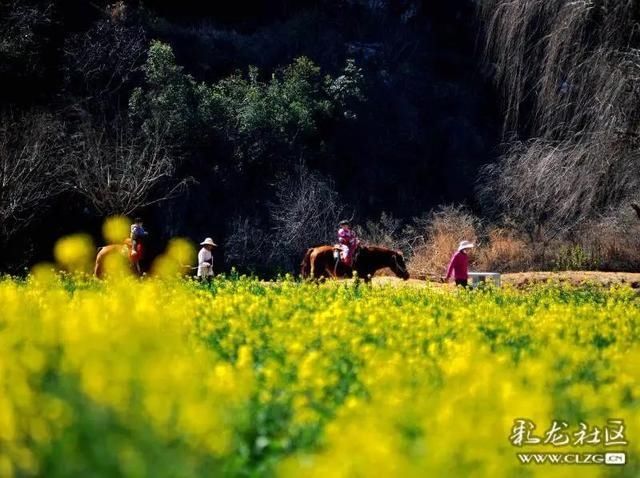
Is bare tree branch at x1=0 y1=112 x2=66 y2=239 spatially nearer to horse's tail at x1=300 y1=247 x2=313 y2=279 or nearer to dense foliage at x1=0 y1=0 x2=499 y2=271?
dense foliage at x1=0 y1=0 x2=499 y2=271

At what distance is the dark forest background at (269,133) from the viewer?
94.5 feet

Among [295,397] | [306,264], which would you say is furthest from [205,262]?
[295,397]

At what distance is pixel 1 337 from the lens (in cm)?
655

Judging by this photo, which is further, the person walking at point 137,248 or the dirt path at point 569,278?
the dirt path at point 569,278

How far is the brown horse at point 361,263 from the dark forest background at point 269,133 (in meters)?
2.94

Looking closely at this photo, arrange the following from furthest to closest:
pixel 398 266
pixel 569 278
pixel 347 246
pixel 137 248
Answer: pixel 569 278, pixel 398 266, pixel 347 246, pixel 137 248

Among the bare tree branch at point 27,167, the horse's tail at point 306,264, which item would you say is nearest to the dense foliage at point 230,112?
the bare tree branch at point 27,167

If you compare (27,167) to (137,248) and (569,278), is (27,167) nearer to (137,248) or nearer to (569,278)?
(137,248)

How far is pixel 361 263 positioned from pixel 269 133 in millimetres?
13195

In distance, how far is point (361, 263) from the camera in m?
21.3

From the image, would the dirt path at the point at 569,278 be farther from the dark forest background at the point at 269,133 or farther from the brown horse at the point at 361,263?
the dark forest background at the point at 269,133

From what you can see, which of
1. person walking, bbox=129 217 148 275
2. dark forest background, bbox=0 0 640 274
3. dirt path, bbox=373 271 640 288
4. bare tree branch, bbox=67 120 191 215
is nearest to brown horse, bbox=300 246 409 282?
dirt path, bbox=373 271 640 288

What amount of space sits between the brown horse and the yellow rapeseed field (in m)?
12.4

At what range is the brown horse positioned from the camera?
2134 centimetres
